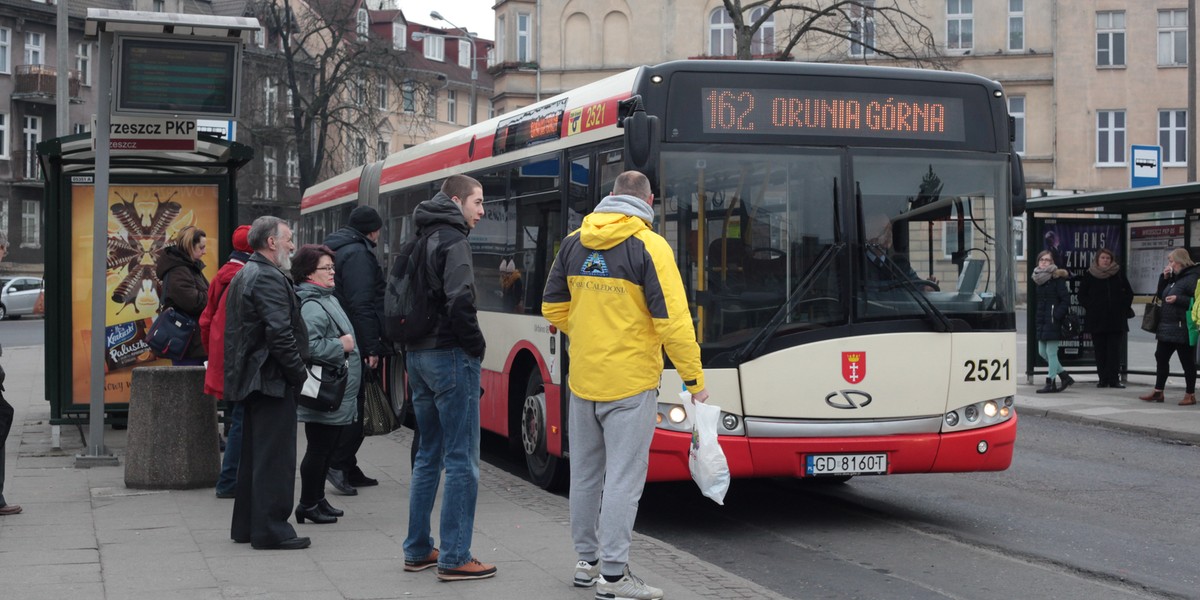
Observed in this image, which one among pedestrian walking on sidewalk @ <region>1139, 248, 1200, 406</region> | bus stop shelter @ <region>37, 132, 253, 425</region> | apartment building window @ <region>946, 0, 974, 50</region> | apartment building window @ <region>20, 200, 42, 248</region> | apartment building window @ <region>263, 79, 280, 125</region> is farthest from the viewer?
apartment building window @ <region>20, 200, 42, 248</region>

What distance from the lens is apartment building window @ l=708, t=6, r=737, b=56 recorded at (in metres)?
55.3

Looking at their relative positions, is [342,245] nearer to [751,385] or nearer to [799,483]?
[751,385]

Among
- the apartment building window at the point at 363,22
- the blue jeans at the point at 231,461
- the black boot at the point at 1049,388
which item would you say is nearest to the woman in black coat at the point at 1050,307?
the black boot at the point at 1049,388

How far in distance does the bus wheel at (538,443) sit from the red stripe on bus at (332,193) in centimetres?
807

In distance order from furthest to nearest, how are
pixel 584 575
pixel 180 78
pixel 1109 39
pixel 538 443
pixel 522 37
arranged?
pixel 522 37 < pixel 1109 39 < pixel 180 78 < pixel 538 443 < pixel 584 575

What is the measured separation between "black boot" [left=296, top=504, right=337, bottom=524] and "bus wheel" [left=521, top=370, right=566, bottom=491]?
203 centimetres

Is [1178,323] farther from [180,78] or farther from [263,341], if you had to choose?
[263,341]

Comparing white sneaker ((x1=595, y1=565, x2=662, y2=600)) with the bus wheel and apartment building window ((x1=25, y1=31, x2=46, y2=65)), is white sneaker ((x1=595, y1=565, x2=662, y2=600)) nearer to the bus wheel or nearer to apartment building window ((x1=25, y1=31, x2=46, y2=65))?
the bus wheel

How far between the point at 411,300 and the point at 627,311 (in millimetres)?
1023

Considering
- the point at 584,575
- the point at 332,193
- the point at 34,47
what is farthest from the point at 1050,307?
the point at 34,47

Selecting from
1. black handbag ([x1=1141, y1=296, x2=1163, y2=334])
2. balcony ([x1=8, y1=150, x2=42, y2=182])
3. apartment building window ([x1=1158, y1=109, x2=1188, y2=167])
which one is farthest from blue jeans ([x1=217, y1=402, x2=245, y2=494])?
balcony ([x1=8, y1=150, x2=42, y2=182])

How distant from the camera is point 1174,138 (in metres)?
50.4

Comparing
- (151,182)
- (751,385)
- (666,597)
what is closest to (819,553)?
(751,385)

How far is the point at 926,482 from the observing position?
11.2 meters
